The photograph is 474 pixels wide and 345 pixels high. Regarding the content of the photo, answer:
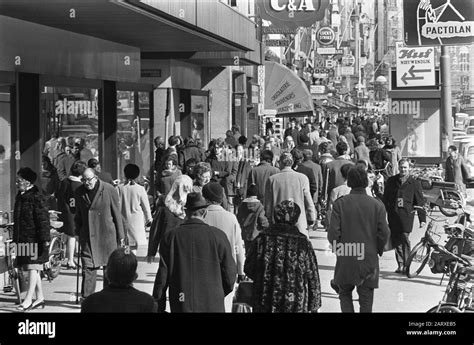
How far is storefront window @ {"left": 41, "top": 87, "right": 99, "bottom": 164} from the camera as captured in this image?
1641 centimetres

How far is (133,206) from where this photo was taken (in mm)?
13008

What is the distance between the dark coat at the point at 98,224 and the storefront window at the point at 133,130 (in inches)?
363

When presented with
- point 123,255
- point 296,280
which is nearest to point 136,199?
point 296,280

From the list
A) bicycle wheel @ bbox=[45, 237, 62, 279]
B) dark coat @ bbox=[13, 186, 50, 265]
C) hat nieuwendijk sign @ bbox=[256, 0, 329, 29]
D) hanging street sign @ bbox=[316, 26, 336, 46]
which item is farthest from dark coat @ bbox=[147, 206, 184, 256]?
hanging street sign @ bbox=[316, 26, 336, 46]

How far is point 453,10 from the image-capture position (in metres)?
20.3

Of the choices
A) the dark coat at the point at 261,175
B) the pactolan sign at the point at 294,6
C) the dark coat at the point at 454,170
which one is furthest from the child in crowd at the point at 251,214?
the pactolan sign at the point at 294,6

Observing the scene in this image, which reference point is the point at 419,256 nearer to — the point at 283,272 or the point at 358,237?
the point at 358,237

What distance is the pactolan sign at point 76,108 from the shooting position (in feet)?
55.8

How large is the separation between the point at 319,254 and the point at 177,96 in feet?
38.4

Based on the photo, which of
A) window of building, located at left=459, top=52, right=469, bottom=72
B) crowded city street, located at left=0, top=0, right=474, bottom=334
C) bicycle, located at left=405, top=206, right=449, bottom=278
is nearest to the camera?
crowded city street, located at left=0, top=0, right=474, bottom=334

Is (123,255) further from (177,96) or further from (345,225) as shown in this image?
(177,96)

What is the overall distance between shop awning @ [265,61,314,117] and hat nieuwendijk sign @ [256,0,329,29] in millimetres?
8972

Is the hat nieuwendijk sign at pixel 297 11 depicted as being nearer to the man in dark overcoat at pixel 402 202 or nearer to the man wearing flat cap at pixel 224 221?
the man in dark overcoat at pixel 402 202

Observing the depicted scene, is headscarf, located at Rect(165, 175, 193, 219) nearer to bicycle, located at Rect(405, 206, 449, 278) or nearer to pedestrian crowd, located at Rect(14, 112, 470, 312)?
pedestrian crowd, located at Rect(14, 112, 470, 312)
